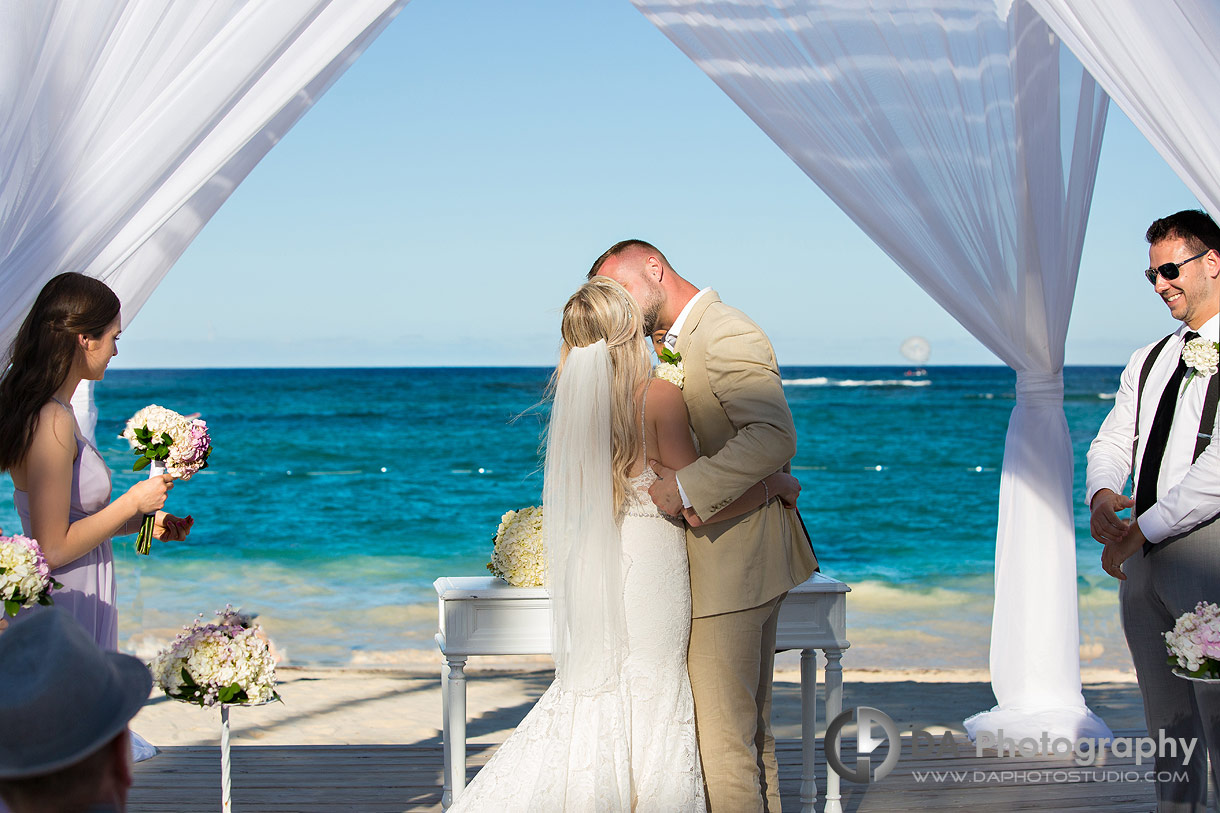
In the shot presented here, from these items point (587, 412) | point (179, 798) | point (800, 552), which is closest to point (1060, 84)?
point (800, 552)

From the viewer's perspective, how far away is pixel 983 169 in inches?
147

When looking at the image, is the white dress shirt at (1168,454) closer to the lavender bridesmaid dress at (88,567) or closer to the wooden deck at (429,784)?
the wooden deck at (429,784)

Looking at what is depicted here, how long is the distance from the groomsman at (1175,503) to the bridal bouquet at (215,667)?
2.22 metres

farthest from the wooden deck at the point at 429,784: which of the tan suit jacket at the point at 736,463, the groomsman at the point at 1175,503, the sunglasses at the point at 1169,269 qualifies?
the sunglasses at the point at 1169,269

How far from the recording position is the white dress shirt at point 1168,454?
2656 mm

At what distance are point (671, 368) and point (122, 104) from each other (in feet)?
5.26

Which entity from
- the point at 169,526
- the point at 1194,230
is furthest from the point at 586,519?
the point at 1194,230

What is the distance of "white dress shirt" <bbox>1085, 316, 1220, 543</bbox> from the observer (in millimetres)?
2656

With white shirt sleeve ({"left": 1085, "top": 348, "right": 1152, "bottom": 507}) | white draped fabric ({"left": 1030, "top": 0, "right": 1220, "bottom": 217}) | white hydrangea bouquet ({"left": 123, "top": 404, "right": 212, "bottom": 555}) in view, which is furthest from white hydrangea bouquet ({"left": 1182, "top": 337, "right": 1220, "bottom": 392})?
white hydrangea bouquet ({"left": 123, "top": 404, "right": 212, "bottom": 555})

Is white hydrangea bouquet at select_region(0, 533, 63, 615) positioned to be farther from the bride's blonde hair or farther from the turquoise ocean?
the bride's blonde hair

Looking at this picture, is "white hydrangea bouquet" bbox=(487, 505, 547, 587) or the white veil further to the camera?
Answer: "white hydrangea bouquet" bbox=(487, 505, 547, 587)

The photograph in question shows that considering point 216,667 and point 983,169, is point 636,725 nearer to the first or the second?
point 216,667

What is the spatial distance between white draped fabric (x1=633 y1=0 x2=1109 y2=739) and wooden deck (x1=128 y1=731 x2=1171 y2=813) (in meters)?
0.22

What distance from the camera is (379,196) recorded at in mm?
25281
